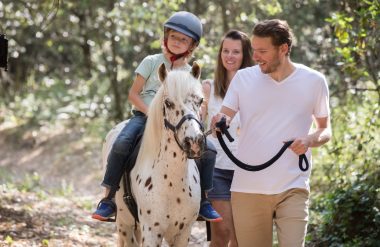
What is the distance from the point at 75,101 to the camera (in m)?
17.9

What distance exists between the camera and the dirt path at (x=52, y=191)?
Answer: 7875 millimetres

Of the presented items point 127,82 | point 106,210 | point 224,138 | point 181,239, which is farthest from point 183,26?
point 127,82

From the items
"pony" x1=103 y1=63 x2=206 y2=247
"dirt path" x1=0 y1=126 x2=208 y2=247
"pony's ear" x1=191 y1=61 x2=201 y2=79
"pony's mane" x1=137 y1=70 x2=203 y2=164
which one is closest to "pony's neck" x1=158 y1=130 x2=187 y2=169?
"pony" x1=103 y1=63 x2=206 y2=247

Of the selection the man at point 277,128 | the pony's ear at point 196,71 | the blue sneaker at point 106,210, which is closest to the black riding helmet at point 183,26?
the pony's ear at point 196,71

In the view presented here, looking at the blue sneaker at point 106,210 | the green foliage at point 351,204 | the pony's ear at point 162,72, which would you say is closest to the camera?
the pony's ear at point 162,72

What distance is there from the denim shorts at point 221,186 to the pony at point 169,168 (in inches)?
20.1

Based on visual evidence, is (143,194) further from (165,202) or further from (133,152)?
(133,152)

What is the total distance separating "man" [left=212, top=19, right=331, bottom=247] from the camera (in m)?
4.02

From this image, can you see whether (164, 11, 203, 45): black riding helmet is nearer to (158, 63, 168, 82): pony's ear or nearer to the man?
(158, 63, 168, 82): pony's ear

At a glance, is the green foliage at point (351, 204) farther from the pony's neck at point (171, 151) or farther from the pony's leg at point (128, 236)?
the pony's neck at point (171, 151)

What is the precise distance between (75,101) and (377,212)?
42.5 feet

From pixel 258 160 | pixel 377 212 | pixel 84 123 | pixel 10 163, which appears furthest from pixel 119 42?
pixel 258 160

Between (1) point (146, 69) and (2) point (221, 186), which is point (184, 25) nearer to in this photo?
(1) point (146, 69)

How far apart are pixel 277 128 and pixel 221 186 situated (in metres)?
1.43
